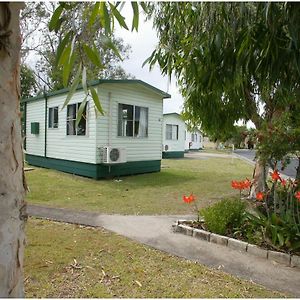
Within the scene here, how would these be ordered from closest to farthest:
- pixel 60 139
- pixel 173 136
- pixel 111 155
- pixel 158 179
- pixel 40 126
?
1. pixel 111 155
2. pixel 158 179
3. pixel 60 139
4. pixel 40 126
5. pixel 173 136

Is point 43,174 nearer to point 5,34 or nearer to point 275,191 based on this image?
point 275,191

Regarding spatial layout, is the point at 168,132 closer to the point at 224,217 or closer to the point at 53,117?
the point at 53,117

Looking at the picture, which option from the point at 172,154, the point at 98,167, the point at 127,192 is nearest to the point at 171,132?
the point at 172,154

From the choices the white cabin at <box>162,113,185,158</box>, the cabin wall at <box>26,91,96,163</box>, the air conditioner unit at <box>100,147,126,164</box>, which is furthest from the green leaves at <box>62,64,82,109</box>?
the white cabin at <box>162,113,185,158</box>

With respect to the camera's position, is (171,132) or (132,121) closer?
(132,121)

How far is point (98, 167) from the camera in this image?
11.2m

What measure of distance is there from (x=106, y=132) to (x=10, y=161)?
34.3 ft

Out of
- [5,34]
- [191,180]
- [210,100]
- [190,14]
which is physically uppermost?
[190,14]

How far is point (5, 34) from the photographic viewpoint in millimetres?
1001

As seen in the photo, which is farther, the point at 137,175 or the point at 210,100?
the point at 137,175

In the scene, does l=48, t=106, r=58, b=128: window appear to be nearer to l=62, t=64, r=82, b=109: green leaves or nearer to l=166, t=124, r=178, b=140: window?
l=166, t=124, r=178, b=140: window

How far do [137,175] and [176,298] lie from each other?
976 centimetres

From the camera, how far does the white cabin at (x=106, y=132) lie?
11195 millimetres

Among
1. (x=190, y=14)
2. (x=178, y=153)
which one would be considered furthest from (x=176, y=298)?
(x=178, y=153)
